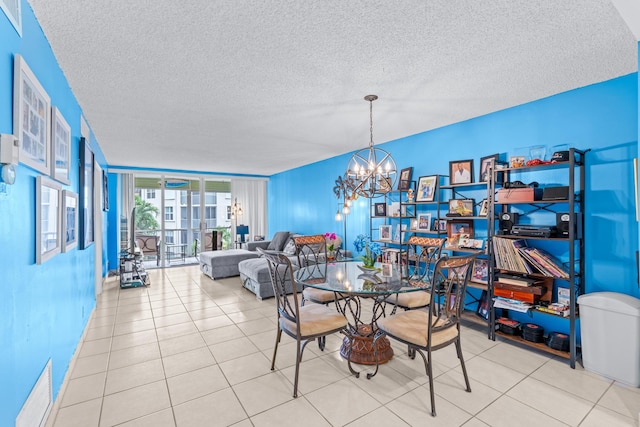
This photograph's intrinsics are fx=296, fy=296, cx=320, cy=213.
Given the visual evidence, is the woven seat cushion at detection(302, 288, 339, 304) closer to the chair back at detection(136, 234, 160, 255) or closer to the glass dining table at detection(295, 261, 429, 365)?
the glass dining table at detection(295, 261, 429, 365)

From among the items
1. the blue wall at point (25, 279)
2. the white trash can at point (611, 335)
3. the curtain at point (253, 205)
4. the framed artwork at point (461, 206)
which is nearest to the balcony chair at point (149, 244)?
Answer: the curtain at point (253, 205)

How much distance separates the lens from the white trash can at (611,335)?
7.24 ft

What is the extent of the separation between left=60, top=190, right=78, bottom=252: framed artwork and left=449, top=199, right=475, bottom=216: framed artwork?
3.67 meters

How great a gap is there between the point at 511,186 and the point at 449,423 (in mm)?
2238

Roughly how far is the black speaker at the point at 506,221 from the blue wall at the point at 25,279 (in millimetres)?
3667

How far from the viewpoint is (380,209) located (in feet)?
15.1

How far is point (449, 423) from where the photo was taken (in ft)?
6.04

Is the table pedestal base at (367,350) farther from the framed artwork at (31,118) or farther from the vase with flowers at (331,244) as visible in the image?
the vase with flowers at (331,244)

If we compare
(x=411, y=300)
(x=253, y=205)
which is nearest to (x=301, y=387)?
(x=411, y=300)

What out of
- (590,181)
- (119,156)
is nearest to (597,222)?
(590,181)

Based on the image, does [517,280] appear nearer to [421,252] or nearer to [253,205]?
[421,252]

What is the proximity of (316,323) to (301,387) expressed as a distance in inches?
19.0

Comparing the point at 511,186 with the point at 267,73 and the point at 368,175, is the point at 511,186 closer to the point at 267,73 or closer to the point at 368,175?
the point at 368,175

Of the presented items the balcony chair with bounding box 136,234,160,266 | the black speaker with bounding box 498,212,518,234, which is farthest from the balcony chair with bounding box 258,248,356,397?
the balcony chair with bounding box 136,234,160,266
